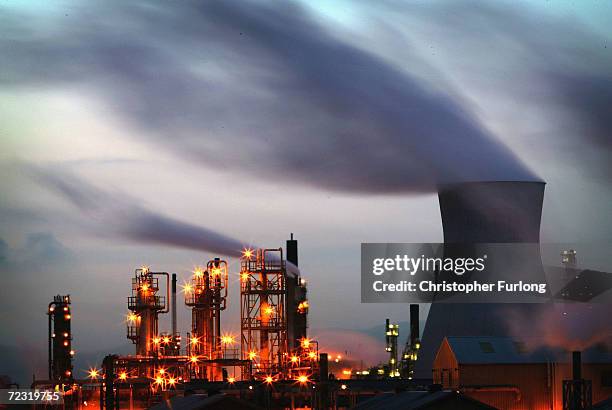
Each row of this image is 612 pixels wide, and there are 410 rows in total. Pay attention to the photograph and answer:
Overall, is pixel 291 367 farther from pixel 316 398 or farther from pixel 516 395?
pixel 516 395

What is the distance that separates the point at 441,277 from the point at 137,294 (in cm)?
1122

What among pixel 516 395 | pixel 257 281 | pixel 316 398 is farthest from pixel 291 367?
pixel 516 395

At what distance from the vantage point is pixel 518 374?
32656 mm

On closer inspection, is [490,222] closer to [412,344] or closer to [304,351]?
[304,351]

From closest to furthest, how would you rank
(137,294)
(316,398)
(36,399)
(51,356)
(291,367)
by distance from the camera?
1. (316,398)
2. (291,367)
3. (36,399)
4. (137,294)
5. (51,356)

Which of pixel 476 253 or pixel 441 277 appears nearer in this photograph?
pixel 476 253

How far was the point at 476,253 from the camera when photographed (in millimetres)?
39594

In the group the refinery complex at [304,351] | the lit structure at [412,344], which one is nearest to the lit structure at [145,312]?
the refinery complex at [304,351]

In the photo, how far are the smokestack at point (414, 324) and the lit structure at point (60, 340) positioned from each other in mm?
25054

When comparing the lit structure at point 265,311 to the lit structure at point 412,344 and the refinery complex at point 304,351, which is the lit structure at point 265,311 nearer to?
the refinery complex at point 304,351

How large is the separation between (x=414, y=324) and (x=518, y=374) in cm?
3542

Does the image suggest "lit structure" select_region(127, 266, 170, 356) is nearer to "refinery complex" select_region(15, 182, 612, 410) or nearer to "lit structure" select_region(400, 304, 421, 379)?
"refinery complex" select_region(15, 182, 612, 410)

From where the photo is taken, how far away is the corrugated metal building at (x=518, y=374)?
105 feet

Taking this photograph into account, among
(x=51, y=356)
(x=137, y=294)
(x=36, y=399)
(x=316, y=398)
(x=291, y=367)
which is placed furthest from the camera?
(x=51, y=356)
